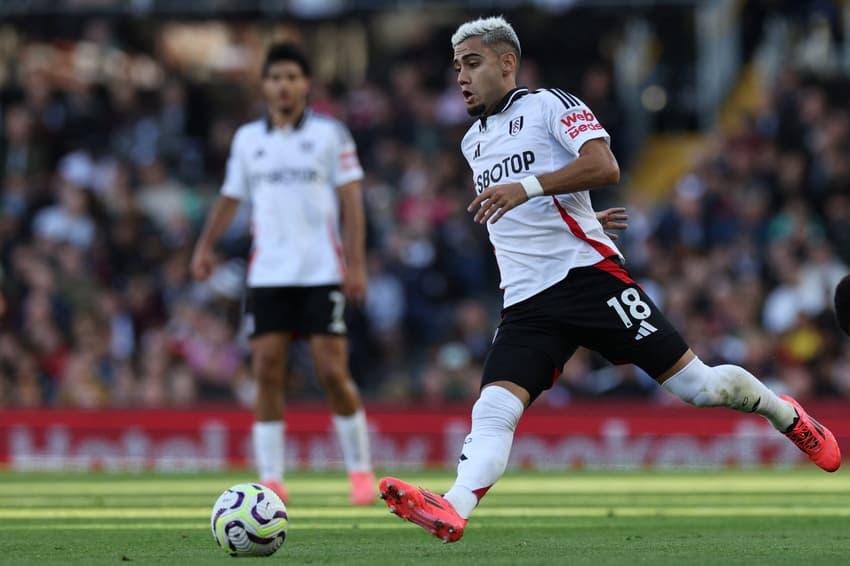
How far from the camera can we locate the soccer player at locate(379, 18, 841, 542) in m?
7.31

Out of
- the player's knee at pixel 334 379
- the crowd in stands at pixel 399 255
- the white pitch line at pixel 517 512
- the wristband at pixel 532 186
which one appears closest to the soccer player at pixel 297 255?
the player's knee at pixel 334 379

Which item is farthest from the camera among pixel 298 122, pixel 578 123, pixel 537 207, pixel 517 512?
pixel 298 122

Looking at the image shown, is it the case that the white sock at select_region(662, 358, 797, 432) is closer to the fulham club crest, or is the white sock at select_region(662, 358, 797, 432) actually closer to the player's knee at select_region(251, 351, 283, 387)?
the fulham club crest

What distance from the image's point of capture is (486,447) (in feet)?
23.6

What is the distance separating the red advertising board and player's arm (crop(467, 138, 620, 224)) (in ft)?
29.2

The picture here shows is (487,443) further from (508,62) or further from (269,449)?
(269,449)

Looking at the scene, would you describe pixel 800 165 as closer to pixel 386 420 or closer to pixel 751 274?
Answer: pixel 751 274

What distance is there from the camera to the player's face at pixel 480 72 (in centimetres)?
769

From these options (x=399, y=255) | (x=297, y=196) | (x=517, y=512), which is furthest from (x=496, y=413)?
(x=399, y=255)

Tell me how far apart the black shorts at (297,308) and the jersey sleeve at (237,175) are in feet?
2.34

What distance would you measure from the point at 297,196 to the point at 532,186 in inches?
162

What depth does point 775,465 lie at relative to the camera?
16.0 m

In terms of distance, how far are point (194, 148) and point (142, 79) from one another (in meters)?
2.22

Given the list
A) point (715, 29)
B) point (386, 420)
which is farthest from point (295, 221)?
point (715, 29)
